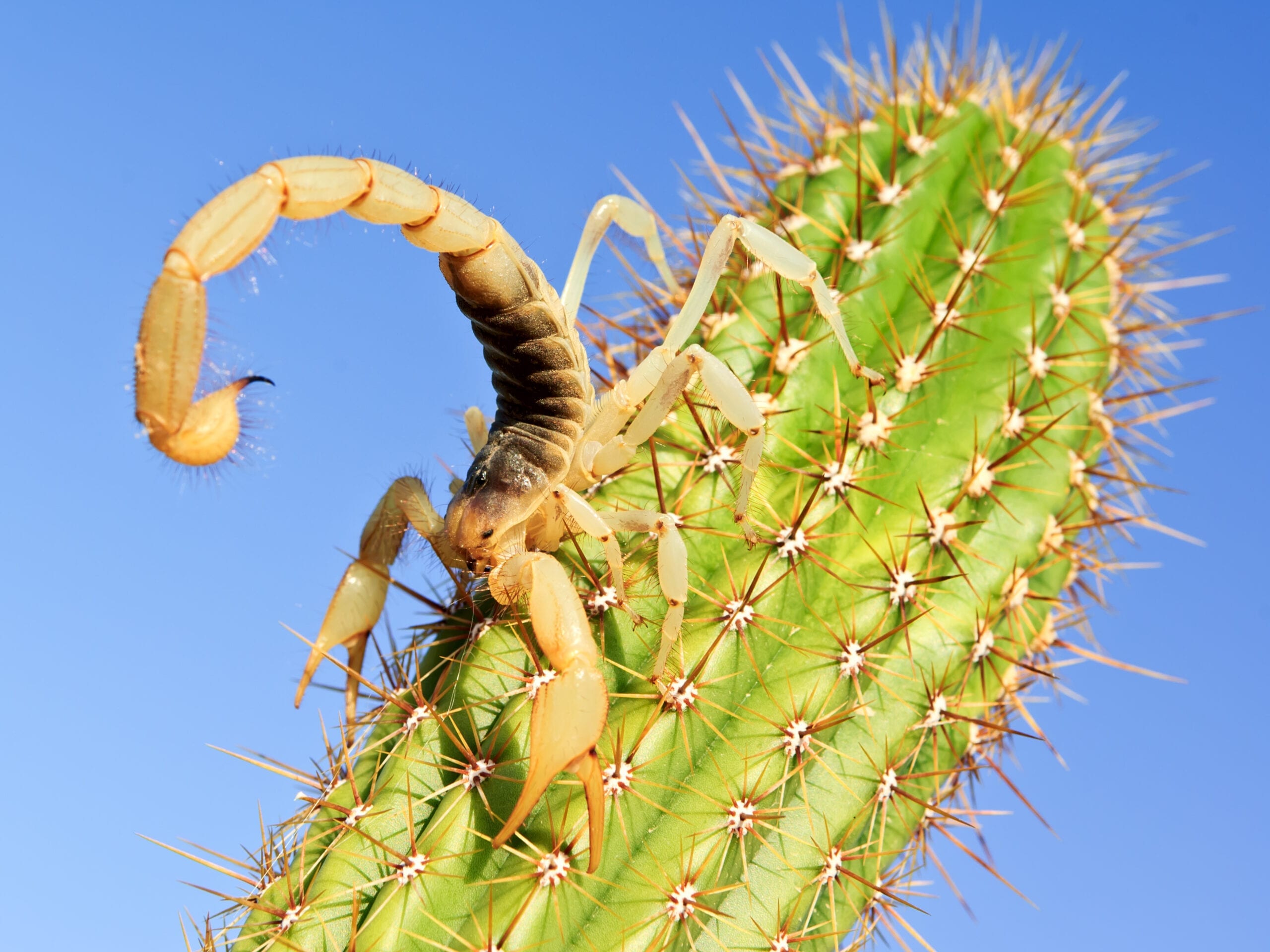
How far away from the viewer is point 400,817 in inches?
102

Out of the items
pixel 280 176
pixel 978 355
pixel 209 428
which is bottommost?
pixel 209 428

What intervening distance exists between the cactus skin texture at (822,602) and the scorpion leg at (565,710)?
0.62 feet

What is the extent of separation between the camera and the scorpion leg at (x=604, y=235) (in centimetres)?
338

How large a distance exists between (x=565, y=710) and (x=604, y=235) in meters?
1.82

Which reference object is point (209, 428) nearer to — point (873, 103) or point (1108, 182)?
point (873, 103)

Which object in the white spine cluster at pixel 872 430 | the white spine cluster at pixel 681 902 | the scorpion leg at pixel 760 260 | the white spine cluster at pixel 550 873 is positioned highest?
the scorpion leg at pixel 760 260

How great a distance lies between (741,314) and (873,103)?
1078mm

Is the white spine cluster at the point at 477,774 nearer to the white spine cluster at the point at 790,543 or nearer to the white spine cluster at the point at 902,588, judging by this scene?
the white spine cluster at the point at 790,543

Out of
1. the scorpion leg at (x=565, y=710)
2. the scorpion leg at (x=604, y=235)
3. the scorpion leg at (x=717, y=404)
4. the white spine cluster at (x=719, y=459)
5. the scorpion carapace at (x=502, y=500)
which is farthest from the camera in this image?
the scorpion leg at (x=604, y=235)

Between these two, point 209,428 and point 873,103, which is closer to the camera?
point 209,428

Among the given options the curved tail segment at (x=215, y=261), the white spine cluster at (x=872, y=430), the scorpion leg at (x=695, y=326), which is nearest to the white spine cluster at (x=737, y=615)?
the scorpion leg at (x=695, y=326)

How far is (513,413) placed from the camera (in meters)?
2.98

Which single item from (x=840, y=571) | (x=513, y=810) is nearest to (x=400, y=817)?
(x=513, y=810)

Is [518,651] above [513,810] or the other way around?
above
